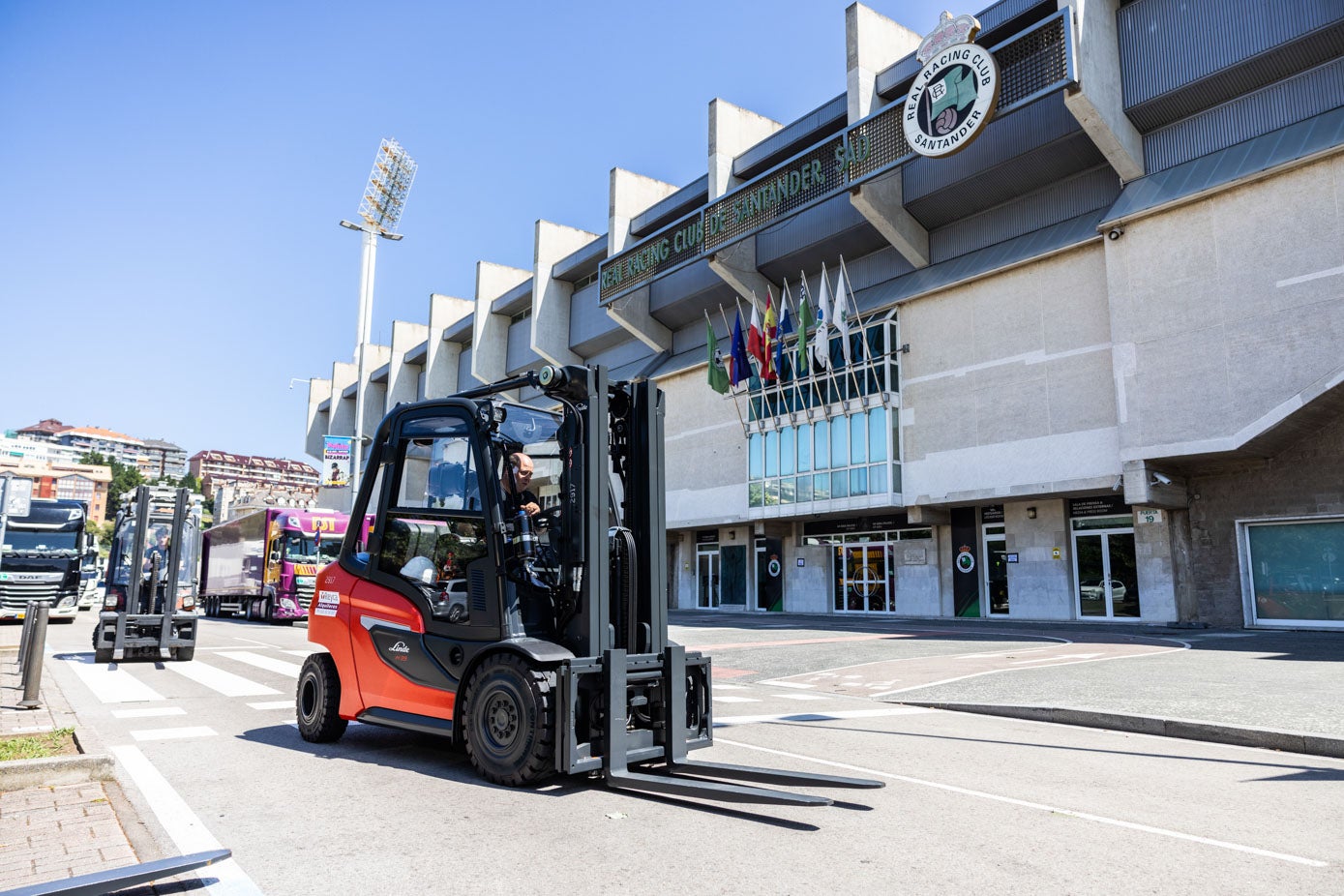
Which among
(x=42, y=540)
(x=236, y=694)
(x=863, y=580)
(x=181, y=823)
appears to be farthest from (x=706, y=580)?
(x=181, y=823)

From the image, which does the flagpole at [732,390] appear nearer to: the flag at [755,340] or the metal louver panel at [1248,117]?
the flag at [755,340]

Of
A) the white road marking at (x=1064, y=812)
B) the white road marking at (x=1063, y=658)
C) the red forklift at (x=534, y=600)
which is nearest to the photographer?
the white road marking at (x=1064, y=812)

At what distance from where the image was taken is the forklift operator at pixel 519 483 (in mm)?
5863

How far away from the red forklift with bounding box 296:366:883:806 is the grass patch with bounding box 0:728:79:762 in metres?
1.72

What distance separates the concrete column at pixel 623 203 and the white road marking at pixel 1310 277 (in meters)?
24.6

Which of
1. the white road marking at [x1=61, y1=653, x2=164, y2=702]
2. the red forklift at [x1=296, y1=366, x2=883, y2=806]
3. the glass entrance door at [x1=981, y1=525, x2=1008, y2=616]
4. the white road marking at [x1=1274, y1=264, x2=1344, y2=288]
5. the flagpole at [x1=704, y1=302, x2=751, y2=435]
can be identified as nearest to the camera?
the red forklift at [x1=296, y1=366, x2=883, y2=806]

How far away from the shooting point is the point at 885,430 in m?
28.1

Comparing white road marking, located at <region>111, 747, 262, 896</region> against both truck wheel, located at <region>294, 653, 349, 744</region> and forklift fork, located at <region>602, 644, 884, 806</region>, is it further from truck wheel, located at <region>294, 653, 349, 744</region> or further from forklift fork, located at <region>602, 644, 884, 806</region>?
forklift fork, located at <region>602, 644, 884, 806</region>

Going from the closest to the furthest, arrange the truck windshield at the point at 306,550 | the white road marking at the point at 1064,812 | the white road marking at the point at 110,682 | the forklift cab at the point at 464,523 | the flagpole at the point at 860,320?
the white road marking at the point at 1064,812, the forklift cab at the point at 464,523, the white road marking at the point at 110,682, the truck windshield at the point at 306,550, the flagpole at the point at 860,320

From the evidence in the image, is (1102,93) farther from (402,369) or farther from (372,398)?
(372,398)

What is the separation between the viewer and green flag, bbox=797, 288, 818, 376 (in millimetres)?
29266

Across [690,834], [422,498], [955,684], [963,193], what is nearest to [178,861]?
[690,834]

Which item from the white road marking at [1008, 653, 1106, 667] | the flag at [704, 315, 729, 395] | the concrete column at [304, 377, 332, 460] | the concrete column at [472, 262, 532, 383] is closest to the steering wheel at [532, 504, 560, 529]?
the white road marking at [1008, 653, 1106, 667]

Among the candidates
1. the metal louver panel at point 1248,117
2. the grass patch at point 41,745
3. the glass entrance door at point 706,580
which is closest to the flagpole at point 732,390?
the glass entrance door at point 706,580
